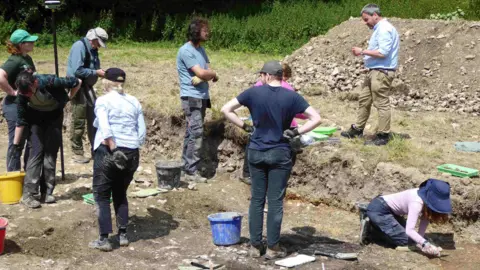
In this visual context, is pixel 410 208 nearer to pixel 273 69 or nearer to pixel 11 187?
pixel 273 69

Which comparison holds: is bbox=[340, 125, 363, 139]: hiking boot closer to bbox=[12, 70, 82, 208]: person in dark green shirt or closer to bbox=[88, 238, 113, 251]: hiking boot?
bbox=[12, 70, 82, 208]: person in dark green shirt

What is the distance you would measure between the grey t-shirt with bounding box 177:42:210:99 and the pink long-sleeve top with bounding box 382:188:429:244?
114 inches

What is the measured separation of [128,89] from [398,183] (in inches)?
256

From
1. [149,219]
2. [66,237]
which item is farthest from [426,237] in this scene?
[66,237]

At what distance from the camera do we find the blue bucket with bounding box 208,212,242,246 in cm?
768

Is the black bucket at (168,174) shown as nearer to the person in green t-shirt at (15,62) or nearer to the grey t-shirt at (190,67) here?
the grey t-shirt at (190,67)

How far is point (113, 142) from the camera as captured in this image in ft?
24.1

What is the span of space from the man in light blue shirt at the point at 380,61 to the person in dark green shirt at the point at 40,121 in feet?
12.4

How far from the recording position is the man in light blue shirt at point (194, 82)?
939 centimetres

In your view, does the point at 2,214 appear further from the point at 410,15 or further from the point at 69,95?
the point at 410,15

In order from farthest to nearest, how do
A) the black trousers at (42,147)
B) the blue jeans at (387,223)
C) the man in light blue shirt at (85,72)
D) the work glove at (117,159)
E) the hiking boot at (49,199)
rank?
the man in light blue shirt at (85,72)
the hiking boot at (49,199)
the black trousers at (42,147)
the blue jeans at (387,223)
the work glove at (117,159)

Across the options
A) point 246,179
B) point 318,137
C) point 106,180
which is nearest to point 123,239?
point 106,180

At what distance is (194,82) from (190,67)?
0.20 m

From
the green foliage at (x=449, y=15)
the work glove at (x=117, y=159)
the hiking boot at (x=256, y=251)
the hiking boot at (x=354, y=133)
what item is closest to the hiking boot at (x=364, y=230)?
the hiking boot at (x=256, y=251)
